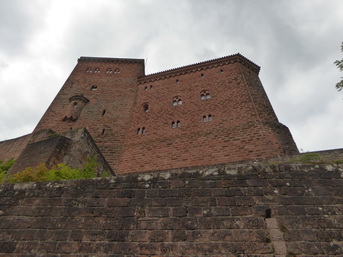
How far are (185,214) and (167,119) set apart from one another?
11282mm

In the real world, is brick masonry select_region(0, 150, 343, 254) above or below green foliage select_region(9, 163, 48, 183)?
below

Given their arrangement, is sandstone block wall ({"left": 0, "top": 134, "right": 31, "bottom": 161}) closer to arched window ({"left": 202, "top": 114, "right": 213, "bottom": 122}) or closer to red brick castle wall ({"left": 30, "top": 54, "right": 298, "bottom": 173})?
red brick castle wall ({"left": 30, "top": 54, "right": 298, "bottom": 173})

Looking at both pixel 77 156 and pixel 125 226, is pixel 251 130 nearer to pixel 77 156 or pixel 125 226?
pixel 77 156

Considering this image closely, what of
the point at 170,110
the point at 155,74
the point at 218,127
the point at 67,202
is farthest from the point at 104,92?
the point at 67,202

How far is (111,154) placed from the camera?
530 inches

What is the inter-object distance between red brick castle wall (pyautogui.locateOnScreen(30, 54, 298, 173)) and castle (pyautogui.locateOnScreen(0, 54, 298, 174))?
0.16ft

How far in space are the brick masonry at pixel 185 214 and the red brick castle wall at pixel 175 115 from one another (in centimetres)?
732

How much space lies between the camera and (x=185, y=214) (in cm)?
314

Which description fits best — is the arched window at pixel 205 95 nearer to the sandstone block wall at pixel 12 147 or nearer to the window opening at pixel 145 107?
the window opening at pixel 145 107

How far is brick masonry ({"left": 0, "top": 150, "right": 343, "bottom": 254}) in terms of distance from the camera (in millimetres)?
2793

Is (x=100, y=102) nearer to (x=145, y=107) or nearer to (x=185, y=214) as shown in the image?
(x=145, y=107)

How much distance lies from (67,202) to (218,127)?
32.5 feet

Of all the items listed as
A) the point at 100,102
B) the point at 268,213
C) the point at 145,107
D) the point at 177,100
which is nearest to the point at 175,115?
the point at 177,100

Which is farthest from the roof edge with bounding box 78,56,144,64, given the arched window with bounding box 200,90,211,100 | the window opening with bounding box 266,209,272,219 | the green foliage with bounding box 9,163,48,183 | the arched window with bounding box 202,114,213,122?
the window opening with bounding box 266,209,272,219
